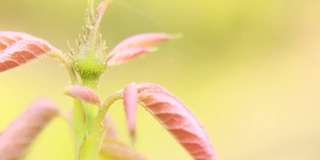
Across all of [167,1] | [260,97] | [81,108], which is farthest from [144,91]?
[167,1]

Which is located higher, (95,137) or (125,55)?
(125,55)

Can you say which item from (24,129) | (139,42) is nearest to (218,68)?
(139,42)

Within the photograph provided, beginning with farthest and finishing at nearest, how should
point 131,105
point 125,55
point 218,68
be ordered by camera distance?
point 218,68, point 125,55, point 131,105

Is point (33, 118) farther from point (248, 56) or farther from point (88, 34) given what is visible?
point (248, 56)

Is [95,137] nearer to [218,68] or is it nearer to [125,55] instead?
[125,55]

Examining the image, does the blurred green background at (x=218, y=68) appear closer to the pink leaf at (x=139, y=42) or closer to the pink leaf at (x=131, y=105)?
the pink leaf at (x=139, y=42)


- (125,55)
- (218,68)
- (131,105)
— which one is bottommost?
(131,105)

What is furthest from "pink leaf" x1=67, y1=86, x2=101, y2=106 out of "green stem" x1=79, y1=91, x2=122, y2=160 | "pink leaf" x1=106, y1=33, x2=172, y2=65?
"pink leaf" x1=106, y1=33, x2=172, y2=65

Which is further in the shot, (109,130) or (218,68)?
(218,68)

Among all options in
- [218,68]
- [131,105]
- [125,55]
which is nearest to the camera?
[131,105]
